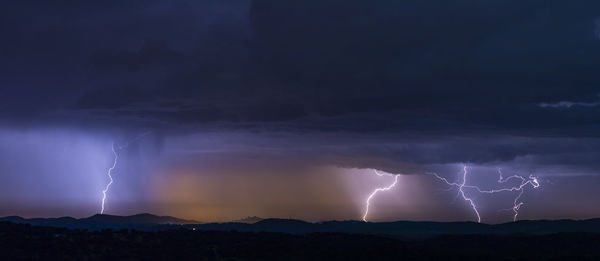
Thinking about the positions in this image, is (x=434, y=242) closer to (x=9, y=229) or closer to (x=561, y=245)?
(x=561, y=245)

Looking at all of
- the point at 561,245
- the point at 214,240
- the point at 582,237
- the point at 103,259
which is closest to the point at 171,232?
the point at 214,240

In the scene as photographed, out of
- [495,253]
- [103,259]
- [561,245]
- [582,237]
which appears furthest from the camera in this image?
[582,237]

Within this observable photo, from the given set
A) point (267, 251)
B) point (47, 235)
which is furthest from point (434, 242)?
point (47, 235)

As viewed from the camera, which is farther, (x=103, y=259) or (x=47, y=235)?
(x=47, y=235)

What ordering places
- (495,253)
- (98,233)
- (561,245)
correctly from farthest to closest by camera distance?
(561,245) → (495,253) → (98,233)

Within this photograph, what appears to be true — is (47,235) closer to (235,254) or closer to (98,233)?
(98,233)

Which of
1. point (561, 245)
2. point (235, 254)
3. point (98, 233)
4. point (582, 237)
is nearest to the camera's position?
point (235, 254)
